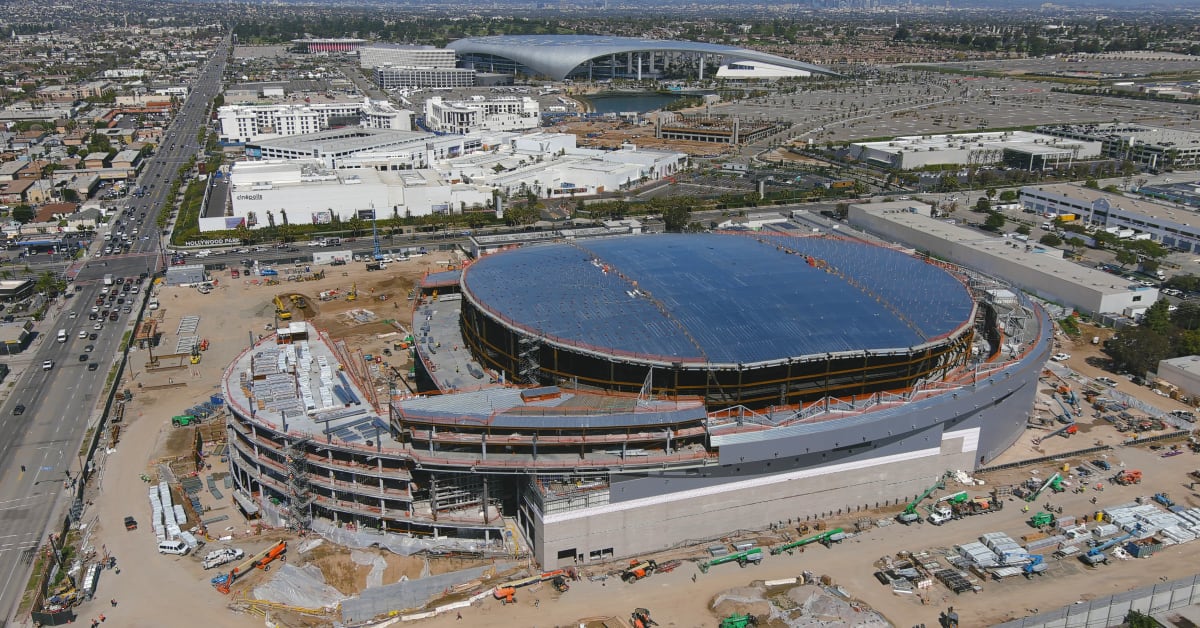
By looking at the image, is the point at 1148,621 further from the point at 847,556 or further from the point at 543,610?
the point at 543,610

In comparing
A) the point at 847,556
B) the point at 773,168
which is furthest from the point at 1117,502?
the point at 773,168

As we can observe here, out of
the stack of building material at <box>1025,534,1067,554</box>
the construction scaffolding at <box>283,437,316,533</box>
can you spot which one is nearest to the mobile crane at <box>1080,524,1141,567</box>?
the stack of building material at <box>1025,534,1067,554</box>

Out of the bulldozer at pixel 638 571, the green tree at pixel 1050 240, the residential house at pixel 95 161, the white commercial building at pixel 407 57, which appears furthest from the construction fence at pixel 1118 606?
the white commercial building at pixel 407 57

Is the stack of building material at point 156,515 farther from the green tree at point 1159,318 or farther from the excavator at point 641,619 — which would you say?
the green tree at point 1159,318

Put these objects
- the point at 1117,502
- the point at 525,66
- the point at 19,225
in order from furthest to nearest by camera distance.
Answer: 1. the point at 525,66
2. the point at 19,225
3. the point at 1117,502

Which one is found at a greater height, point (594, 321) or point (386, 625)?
point (594, 321)
